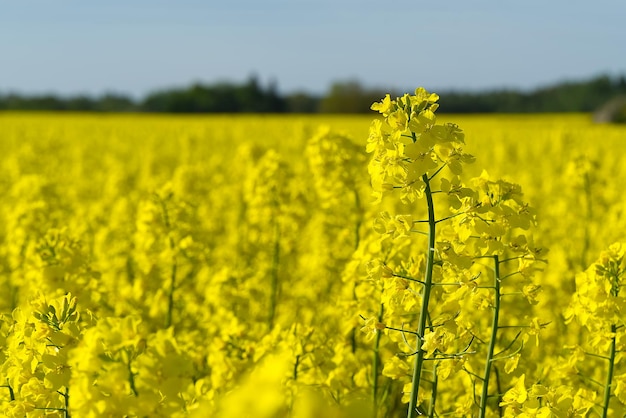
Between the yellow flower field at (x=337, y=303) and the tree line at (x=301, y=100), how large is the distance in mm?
47296

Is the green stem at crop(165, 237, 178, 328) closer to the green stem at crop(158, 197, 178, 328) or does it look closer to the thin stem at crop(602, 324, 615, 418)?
the green stem at crop(158, 197, 178, 328)

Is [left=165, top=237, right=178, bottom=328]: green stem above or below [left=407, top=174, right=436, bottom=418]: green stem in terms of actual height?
below

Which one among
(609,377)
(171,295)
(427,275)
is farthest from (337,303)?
(427,275)

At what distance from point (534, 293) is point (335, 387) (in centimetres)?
106

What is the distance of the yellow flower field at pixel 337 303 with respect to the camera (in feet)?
6.27

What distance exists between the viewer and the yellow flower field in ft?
6.27

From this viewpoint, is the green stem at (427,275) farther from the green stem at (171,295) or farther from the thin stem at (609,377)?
the green stem at (171,295)

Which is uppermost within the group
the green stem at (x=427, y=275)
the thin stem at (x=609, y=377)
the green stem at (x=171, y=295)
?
the green stem at (x=427, y=275)

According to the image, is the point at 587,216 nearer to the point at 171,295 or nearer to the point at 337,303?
the point at 337,303

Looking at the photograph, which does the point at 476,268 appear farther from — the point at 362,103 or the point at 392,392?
the point at 362,103

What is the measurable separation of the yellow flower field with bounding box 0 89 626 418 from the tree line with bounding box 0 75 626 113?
47296 millimetres

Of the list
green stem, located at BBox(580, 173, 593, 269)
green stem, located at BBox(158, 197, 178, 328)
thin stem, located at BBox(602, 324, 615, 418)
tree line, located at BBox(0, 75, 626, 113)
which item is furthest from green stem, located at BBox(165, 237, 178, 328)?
tree line, located at BBox(0, 75, 626, 113)

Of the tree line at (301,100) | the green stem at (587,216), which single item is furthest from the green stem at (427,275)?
the tree line at (301,100)

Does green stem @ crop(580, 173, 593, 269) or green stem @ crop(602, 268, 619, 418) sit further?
green stem @ crop(580, 173, 593, 269)
